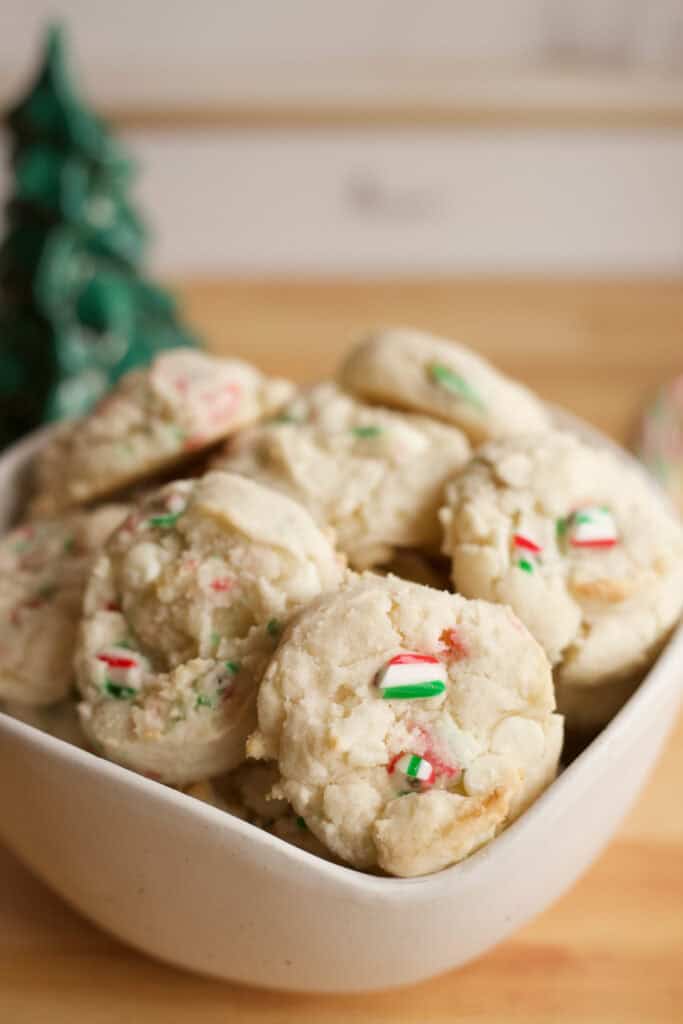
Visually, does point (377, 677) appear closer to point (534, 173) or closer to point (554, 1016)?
point (554, 1016)

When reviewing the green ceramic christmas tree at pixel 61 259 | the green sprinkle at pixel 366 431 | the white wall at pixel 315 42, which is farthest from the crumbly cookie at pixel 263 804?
the white wall at pixel 315 42

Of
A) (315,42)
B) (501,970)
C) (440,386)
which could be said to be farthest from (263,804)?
(315,42)

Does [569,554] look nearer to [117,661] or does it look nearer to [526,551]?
[526,551]

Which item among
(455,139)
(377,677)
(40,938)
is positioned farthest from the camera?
(455,139)

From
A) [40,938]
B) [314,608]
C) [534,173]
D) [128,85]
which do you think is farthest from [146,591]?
[534,173]

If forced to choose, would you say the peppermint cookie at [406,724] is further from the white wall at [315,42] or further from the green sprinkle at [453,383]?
the white wall at [315,42]
